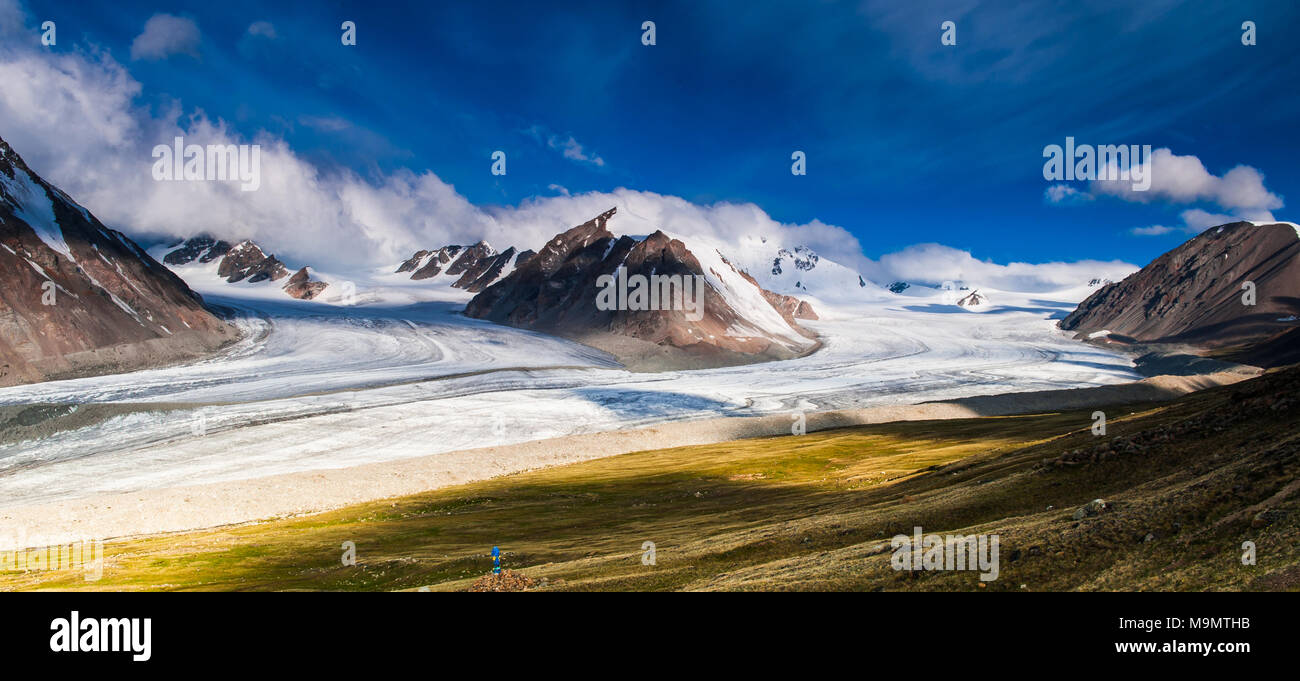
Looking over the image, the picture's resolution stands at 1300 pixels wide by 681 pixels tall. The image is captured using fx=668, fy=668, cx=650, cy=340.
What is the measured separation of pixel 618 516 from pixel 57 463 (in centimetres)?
6626

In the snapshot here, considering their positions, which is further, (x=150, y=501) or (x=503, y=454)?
(x=503, y=454)

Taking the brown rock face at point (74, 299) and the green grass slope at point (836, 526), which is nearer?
the green grass slope at point (836, 526)

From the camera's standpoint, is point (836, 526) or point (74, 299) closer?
point (836, 526)

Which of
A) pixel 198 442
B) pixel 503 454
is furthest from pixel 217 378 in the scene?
pixel 503 454

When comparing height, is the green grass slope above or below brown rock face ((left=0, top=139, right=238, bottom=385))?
below

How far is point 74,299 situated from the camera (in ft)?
414

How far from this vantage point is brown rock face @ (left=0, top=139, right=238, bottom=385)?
113 meters

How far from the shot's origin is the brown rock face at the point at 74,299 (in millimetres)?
113250

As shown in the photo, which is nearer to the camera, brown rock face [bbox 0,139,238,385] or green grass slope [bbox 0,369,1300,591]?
green grass slope [bbox 0,369,1300,591]

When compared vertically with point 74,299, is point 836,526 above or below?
below

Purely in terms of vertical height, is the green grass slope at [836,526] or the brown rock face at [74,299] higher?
the brown rock face at [74,299]
